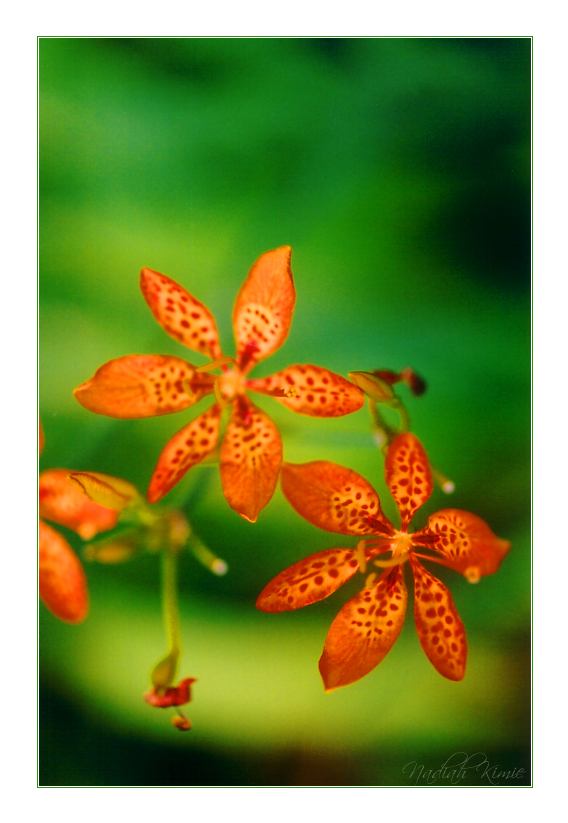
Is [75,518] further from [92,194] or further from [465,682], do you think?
[465,682]

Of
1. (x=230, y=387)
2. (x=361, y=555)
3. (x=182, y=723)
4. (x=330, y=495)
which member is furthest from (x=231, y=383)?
(x=182, y=723)

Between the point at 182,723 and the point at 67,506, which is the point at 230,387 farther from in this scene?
the point at 182,723

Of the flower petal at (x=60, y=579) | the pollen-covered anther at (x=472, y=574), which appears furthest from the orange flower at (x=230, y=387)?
the pollen-covered anther at (x=472, y=574)

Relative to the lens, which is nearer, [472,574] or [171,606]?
[472,574]

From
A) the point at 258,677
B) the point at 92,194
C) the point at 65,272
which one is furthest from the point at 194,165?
the point at 258,677

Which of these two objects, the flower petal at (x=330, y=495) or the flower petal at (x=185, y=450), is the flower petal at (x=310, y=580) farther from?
the flower petal at (x=185, y=450)

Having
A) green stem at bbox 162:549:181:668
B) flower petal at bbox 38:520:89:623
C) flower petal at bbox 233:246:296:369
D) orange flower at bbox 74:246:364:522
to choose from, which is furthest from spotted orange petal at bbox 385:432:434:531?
flower petal at bbox 38:520:89:623
